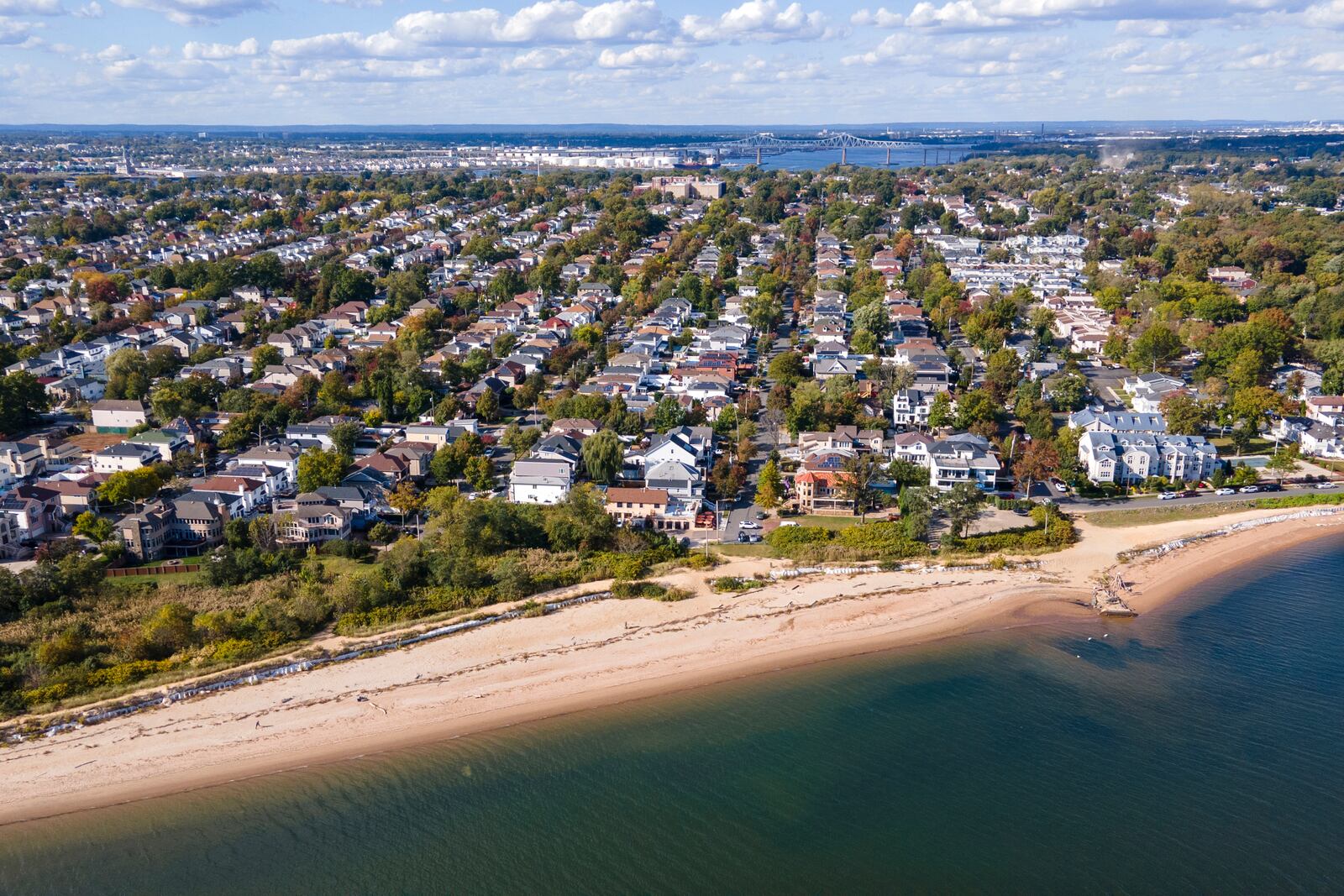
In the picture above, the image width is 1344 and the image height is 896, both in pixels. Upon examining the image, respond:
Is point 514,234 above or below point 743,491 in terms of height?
above

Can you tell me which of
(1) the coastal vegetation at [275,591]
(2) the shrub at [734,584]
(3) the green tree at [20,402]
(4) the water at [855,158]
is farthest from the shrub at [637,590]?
(4) the water at [855,158]

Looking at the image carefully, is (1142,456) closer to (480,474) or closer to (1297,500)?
(1297,500)

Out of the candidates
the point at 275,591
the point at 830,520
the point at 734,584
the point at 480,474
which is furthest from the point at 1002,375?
the point at 275,591

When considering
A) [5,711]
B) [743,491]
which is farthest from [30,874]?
[743,491]

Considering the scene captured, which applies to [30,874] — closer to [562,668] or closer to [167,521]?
[562,668]

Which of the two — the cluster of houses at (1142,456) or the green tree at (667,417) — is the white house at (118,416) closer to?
the green tree at (667,417)

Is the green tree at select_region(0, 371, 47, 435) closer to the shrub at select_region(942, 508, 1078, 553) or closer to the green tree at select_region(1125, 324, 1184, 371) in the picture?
the shrub at select_region(942, 508, 1078, 553)
